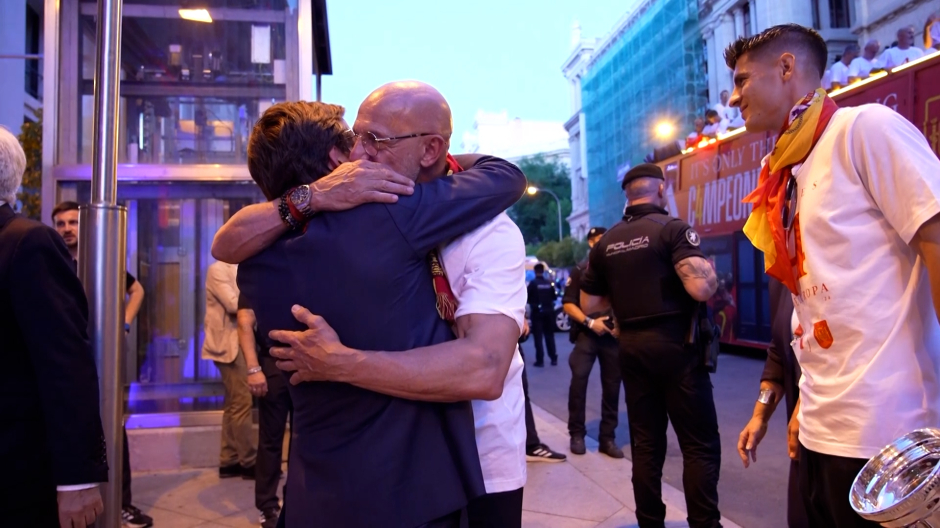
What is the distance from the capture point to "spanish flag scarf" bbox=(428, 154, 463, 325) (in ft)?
5.47

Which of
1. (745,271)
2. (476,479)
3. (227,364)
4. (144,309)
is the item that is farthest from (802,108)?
(745,271)

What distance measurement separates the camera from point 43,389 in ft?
6.82

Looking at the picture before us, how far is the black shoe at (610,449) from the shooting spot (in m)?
6.32

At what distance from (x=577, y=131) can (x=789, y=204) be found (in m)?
→ 60.3

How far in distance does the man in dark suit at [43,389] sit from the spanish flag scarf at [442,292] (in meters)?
1.19

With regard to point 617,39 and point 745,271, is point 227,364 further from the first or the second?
point 617,39

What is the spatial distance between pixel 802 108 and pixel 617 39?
1677 inches

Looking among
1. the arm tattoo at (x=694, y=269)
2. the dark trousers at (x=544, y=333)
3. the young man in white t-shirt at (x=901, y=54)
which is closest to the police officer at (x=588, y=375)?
the arm tattoo at (x=694, y=269)

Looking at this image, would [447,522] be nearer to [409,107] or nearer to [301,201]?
[301,201]

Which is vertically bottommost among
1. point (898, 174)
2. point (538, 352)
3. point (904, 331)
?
point (538, 352)

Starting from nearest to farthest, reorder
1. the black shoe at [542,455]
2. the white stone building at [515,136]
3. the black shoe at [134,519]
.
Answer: the black shoe at [134,519] → the black shoe at [542,455] → the white stone building at [515,136]

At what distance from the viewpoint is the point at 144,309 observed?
21.6ft

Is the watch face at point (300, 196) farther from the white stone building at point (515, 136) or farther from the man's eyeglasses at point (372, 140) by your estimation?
the white stone building at point (515, 136)

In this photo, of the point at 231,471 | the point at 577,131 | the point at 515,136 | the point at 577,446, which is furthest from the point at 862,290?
Result: the point at 515,136
